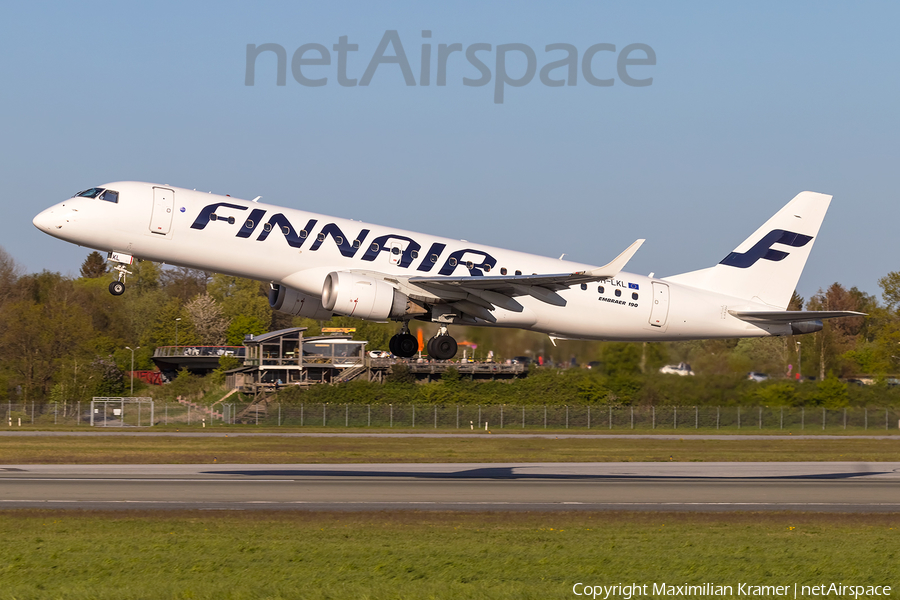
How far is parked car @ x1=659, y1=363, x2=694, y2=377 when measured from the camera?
40.4 meters

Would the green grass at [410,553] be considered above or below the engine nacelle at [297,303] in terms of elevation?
below

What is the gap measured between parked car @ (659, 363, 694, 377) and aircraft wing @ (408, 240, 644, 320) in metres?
9.16

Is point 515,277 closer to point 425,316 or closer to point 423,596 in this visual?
point 425,316

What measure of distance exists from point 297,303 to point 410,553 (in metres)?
15.2

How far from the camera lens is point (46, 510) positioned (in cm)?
2570

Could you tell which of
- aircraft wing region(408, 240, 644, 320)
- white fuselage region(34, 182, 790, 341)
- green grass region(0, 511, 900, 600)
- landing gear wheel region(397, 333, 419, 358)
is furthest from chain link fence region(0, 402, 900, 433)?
green grass region(0, 511, 900, 600)

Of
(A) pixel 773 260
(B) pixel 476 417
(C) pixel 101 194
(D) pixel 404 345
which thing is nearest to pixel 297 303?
(D) pixel 404 345

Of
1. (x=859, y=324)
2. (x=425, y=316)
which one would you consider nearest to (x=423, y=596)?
(x=425, y=316)

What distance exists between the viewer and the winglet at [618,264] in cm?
2862

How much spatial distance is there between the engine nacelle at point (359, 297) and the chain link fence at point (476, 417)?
2546cm

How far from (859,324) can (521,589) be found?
1741 inches

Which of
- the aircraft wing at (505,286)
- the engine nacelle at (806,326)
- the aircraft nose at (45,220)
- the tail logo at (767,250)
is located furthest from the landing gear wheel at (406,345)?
the engine nacelle at (806,326)

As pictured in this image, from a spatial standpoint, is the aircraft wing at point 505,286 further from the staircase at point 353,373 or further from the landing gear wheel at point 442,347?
the staircase at point 353,373

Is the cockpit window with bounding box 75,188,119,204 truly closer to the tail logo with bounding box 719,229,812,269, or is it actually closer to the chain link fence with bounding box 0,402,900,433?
the tail logo with bounding box 719,229,812,269
